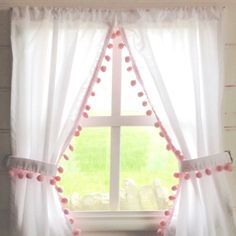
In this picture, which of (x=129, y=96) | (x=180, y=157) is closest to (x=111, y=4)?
(x=129, y=96)

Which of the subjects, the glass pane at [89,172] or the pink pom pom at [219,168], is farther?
the glass pane at [89,172]

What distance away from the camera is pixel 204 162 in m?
1.78

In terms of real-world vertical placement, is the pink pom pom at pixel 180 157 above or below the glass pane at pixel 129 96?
below

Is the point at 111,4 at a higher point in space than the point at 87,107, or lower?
Answer: higher

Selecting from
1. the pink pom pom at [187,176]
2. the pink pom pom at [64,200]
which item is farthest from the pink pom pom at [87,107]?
the pink pom pom at [187,176]

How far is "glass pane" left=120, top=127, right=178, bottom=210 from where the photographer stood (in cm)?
195

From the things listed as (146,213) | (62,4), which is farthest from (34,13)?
(146,213)

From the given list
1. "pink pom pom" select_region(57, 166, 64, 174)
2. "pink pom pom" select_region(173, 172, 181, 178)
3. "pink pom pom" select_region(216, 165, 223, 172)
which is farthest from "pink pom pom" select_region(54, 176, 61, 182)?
"pink pom pom" select_region(216, 165, 223, 172)

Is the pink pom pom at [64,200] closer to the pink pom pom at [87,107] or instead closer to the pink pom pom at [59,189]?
the pink pom pom at [59,189]

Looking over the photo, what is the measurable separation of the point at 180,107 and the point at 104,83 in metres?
0.36

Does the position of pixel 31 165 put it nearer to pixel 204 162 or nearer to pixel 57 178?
pixel 57 178

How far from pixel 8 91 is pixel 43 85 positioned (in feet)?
0.59

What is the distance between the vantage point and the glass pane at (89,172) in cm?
193

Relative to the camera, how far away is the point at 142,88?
72.1 inches
